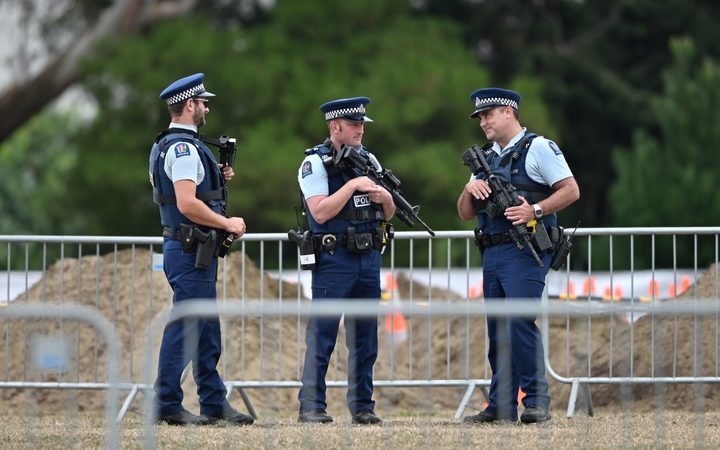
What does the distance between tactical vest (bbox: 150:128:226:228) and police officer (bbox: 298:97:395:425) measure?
0.52 m

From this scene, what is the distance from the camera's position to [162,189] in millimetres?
8992

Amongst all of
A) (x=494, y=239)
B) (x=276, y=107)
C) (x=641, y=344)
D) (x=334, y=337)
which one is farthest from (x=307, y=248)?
(x=276, y=107)

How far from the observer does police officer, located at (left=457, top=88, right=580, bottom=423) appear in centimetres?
900

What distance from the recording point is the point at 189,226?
29.2 ft

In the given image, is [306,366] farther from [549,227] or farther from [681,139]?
[681,139]

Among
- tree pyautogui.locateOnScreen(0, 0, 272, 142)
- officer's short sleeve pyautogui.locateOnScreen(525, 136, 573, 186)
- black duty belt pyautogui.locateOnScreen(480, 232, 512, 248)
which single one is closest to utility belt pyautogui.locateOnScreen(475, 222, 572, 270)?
black duty belt pyautogui.locateOnScreen(480, 232, 512, 248)

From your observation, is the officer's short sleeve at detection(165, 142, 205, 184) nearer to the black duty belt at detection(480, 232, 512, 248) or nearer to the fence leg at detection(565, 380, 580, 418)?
the black duty belt at detection(480, 232, 512, 248)

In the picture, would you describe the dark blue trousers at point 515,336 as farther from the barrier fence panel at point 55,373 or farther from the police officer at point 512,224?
the barrier fence panel at point 55,373

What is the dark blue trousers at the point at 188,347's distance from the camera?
875 centimetres

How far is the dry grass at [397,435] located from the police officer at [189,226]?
224 mm

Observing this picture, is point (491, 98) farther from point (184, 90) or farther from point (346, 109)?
point (184, 90)

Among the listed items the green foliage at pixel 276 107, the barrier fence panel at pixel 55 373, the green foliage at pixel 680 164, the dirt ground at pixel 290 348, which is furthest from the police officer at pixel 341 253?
the green foliage at pixel 680 164

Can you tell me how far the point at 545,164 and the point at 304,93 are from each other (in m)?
19.3

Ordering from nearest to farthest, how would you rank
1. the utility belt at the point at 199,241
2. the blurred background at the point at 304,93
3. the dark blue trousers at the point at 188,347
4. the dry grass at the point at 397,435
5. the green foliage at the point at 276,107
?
the dry grass at the point at 397,435 → the dark blue trousers at the point at 188,347 → the utility belt at the point at 199,241 → the blurred background at the point at 304,93 → the green foliage at the point at 276,107
